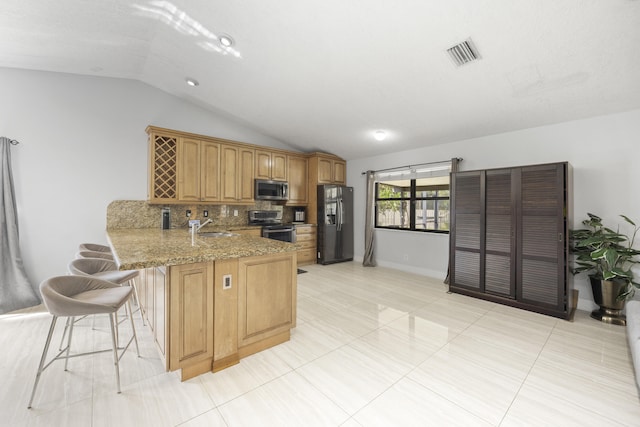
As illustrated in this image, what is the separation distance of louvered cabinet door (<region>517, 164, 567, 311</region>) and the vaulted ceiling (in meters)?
0.91

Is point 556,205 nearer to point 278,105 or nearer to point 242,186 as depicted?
point 278,105

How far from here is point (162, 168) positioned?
4.10 m

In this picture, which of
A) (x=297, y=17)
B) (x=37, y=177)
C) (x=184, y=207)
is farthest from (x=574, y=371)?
(x=37, y=177)

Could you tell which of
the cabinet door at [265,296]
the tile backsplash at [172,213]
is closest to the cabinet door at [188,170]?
the tile backsplash at [172,213]

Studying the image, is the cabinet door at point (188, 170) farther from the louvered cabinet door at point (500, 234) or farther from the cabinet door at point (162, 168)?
the louvered cabinet door at point (500, 234)

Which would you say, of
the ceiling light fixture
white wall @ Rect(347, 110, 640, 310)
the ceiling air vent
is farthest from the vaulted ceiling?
the ceiling light fixture

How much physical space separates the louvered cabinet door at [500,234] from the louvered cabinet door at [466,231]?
0.35ft

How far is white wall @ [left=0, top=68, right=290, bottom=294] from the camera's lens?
334 cm

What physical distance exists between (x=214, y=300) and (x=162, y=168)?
3.06m

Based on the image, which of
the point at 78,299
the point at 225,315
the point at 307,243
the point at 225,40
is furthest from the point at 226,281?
the point at 307,243

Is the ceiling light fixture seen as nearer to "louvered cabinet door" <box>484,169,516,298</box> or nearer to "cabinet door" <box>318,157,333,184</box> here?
"cabinet door" <box>318,157,333,184</box>

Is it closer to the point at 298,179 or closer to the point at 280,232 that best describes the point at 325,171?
the point at 298,179

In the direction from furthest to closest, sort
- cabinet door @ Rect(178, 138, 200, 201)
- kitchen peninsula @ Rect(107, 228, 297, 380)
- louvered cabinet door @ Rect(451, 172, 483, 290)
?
cabinet door @ Rect(178, 138, 200, 201) < louvered cabinet door @ Rect(451, 172, 483, 290) < kitchen peninsula @ Rect(107, 228, 297, 380)

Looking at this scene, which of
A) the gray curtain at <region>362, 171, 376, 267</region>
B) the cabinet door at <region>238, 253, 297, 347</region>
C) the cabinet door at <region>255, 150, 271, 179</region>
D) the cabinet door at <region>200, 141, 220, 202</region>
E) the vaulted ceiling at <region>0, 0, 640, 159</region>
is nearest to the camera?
the cabinet door at <region>238, 253, 297, 347</region>
